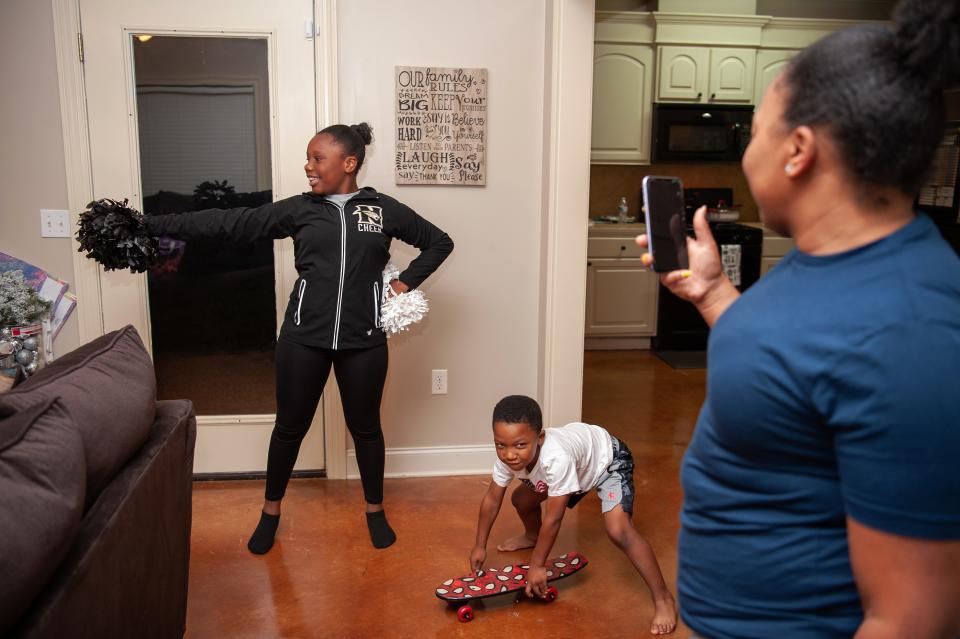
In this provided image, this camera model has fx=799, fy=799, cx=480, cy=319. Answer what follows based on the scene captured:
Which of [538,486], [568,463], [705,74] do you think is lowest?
[538,486]

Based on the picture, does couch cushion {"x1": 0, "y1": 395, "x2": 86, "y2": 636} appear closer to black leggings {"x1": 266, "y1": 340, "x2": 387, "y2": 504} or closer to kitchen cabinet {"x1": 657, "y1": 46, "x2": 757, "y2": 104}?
black leggings {"x1": 266, "y1": 340, "x2": 387, "y2": 504}

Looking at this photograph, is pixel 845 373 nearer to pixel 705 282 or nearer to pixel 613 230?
pixel 705 282

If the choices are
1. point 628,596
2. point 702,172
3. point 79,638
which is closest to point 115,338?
point 79,638

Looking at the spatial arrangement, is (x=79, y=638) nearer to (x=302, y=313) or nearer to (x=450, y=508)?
(x=302, y=313)

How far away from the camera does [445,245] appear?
3.03 m

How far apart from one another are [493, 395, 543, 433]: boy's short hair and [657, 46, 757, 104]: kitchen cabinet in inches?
165

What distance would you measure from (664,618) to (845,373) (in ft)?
5.98

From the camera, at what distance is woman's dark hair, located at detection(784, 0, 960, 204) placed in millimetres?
803

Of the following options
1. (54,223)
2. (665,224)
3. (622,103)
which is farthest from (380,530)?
(622,103)

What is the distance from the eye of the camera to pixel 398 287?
114 inches

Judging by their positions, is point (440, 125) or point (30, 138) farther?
point (440, 125)

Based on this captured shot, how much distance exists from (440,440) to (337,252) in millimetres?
1212

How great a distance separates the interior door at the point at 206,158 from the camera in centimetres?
319

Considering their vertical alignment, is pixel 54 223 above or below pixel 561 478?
above
